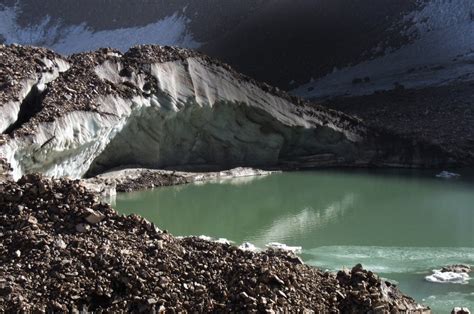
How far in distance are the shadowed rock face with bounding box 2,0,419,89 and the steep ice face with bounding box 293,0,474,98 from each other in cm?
116

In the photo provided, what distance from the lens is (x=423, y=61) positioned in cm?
4350

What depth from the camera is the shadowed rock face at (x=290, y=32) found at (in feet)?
159

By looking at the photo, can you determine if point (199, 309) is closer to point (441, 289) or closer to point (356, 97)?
point (441, 289)

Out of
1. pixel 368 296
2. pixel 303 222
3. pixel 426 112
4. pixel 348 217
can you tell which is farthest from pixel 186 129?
pixel 368 296

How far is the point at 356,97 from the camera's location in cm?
3972

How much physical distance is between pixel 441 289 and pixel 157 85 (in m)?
12.9

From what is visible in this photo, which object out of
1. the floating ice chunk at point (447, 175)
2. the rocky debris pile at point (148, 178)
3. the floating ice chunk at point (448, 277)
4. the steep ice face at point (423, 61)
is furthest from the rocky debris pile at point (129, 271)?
the steep ice face at point (423, 61)

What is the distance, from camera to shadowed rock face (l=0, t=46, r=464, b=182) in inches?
674

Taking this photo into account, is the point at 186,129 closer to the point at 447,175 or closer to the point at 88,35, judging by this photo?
the point at 447,175

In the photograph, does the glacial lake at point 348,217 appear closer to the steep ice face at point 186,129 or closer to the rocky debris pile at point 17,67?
the steep ice face at point 186,129

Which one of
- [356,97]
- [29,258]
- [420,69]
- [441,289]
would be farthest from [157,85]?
[420,69]

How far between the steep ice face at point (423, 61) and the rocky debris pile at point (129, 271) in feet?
109

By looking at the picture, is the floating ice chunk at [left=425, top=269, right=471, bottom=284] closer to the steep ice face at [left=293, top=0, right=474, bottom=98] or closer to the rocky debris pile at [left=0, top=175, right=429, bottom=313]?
the rocky debris pile at [left=0, top=175, right=429, bottom=313]

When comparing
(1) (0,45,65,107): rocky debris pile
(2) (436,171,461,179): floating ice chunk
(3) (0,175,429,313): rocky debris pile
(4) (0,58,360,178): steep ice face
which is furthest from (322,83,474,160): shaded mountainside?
(3) (0,175,429,313): rocky debris pile
